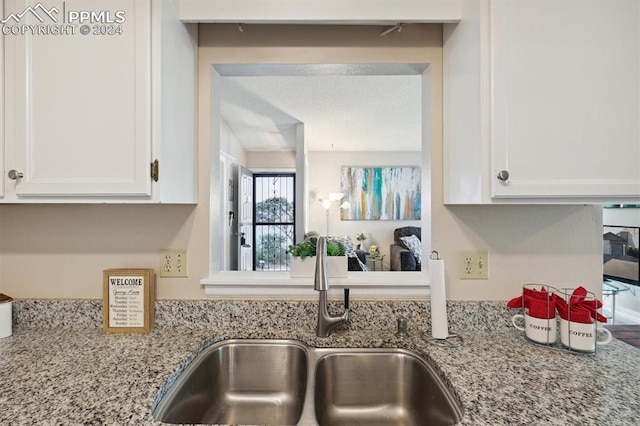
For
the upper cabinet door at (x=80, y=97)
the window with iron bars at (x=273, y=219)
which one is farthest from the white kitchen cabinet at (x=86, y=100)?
the window with iron bars at (x=273, y=219)

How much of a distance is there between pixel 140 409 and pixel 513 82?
140 centimetres

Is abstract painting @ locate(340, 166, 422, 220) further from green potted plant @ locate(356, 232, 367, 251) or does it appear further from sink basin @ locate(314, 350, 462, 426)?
sink basin @ locate(314, 350, 462, 426)

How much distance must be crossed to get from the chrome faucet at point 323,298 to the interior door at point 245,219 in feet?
12.5

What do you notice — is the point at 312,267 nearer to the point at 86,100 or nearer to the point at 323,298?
the point at 323,298

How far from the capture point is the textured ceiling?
275cm

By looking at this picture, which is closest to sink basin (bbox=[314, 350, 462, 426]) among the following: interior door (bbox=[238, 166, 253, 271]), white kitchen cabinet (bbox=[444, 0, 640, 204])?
white kitchen cabinet (bbox=[444, 0, 640, 204])

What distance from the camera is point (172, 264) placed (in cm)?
125

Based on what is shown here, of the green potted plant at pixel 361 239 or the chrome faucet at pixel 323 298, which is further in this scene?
the green potted plant at pixel 361 239

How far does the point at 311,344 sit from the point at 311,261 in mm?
326

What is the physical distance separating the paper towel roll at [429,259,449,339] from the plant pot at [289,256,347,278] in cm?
36

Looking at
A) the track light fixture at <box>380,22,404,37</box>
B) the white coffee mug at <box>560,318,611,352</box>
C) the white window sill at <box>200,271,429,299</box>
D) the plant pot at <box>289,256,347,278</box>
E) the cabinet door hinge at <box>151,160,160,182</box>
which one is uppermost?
the track light fixture at <box>380,22,404,37</box>

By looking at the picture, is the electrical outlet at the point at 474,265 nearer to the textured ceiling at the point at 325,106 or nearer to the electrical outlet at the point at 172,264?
the textured ceiling at the point at 325,106

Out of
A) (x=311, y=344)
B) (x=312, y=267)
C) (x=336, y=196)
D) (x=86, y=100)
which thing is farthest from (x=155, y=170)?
(x=336, y=196)

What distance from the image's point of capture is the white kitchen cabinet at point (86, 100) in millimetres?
954
